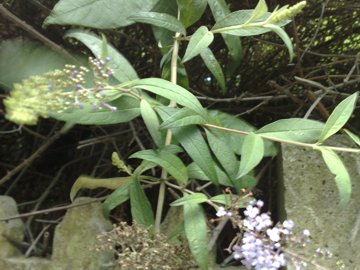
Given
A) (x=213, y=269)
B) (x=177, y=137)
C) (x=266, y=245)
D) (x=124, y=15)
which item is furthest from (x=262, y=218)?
(x=124, y=15)

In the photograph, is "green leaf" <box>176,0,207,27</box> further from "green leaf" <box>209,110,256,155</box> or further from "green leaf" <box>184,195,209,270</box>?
"green leaf" <box>184,195,209,270</box>

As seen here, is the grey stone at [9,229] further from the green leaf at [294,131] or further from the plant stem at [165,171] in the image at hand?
the green leaf at [294,131]

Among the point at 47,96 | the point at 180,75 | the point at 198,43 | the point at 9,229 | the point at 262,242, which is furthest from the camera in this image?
the point at 9,229

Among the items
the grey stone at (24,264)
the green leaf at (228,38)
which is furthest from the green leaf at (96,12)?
the grey stone at (24,264)

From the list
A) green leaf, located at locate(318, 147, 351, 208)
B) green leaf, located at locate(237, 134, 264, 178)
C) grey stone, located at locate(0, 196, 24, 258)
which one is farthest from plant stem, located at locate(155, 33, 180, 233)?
grey stone, located at locate(0, 196, 24, 258)

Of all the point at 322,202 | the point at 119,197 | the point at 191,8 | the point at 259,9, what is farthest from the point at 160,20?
the point at 322,202

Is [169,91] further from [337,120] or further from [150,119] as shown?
[337,120]
